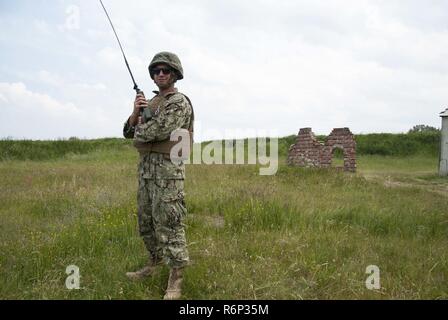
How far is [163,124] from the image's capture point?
3543 millimetres

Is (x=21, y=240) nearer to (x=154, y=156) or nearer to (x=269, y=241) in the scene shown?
(x=154, y=156)

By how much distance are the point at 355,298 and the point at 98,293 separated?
2.40m

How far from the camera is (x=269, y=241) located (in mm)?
4949

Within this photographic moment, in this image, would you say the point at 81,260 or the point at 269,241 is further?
the point at 269,241

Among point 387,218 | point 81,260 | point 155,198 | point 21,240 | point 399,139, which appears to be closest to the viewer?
point 155,198

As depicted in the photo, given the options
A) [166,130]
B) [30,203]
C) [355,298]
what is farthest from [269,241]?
[30,203]

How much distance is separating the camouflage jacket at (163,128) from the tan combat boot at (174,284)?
0.88 meters

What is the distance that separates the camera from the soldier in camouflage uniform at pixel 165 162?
3.59 m

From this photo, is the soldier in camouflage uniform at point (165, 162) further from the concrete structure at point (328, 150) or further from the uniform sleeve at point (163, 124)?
the concrete structure at point (328, 150)

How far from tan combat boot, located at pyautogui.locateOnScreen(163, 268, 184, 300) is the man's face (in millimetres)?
1744

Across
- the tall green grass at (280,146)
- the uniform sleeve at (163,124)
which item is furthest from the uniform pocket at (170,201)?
the tall green grass at (280,146)

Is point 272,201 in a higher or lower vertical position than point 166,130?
lower

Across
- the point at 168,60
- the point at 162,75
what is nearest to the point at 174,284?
the point at 162,75
